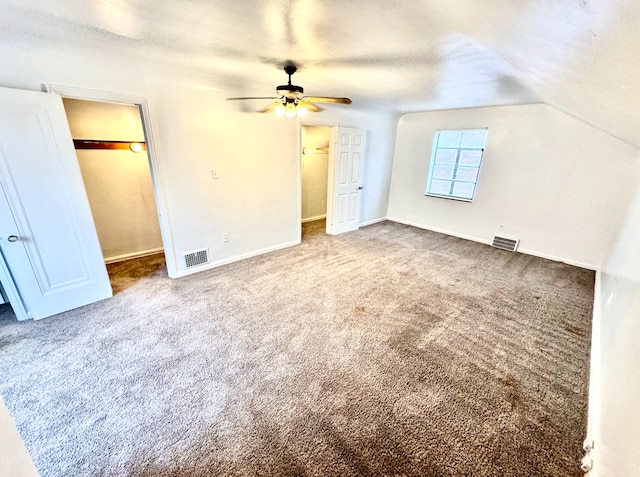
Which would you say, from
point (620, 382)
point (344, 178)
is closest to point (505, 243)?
point (344, 178)

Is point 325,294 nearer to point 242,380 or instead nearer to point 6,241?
point 242,380

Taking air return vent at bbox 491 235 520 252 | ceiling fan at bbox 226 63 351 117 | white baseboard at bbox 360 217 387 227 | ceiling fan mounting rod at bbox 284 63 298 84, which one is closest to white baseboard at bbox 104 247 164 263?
ceiling fan at bbox 226 63 351 117

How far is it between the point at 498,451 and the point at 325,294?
1.86 meters

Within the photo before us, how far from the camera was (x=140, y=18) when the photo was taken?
59.2 inches

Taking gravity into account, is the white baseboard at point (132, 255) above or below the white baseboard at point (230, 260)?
below

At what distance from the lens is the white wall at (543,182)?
346 centimetres

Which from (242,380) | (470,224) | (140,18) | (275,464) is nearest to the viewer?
(275,464)

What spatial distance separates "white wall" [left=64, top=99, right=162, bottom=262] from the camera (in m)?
3.30

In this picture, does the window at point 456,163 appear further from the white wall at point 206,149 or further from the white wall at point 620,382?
the white wall at point 620,382

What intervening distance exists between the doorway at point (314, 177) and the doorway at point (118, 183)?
256 cm

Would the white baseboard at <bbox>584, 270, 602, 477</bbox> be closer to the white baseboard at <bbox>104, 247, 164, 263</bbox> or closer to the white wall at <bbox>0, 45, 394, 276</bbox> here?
the white wall at <bbox>0, 45, 394, 276</bbox>

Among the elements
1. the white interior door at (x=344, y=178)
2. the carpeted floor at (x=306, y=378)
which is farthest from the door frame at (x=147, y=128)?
the white interior door at (x=344, y=178)

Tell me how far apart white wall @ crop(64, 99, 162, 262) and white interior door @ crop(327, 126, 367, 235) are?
2.86 meters

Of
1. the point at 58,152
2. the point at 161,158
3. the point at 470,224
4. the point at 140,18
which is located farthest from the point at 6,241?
the point at 470,224
